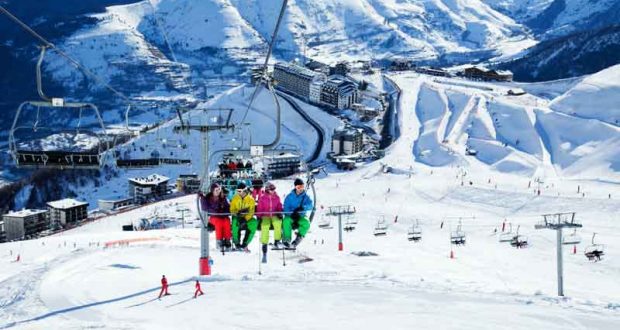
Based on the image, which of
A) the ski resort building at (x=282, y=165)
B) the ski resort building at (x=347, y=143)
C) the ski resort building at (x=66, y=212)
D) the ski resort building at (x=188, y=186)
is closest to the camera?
the ski resort building at (x=66, y=212)

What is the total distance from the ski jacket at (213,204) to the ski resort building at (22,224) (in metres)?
37.5

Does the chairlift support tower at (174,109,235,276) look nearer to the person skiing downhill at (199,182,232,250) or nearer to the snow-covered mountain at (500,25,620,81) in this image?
the person skiing downhill at (199,182,232,250)

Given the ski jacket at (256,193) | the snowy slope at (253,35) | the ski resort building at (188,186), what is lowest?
the ski resort building at (188,186)

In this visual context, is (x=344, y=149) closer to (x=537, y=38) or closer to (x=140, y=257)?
(x=140, y=257)

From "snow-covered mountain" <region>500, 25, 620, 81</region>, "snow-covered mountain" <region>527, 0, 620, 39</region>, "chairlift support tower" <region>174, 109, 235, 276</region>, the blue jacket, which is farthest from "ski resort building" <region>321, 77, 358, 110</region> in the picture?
"snow-covered mountain" <region>527, 0, 620, 39</region>

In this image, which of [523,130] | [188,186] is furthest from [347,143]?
[523,130]

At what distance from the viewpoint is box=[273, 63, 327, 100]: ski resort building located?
74250 mm

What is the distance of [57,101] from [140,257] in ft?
32.5

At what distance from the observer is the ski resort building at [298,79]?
2923 inches

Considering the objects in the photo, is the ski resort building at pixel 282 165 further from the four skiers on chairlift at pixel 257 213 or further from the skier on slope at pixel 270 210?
the skier on slope at pixel 270 210

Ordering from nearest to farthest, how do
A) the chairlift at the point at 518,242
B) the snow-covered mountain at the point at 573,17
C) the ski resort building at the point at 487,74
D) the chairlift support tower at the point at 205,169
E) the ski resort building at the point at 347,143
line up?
the chairlift support tower at the point at 205,169 < the chairlift at the point at 518,242 < the ski resort building at the point at 347,143 < the ski resort building at the point at 487,74 < the snow-covered mountain at the point at 573,17

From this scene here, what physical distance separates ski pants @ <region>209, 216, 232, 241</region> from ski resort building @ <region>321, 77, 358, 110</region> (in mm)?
60030

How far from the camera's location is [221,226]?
11.0 meters

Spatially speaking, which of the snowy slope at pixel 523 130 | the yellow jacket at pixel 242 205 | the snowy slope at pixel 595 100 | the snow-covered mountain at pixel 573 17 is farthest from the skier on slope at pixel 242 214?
the snow-covered mountain at pixel 573 17
